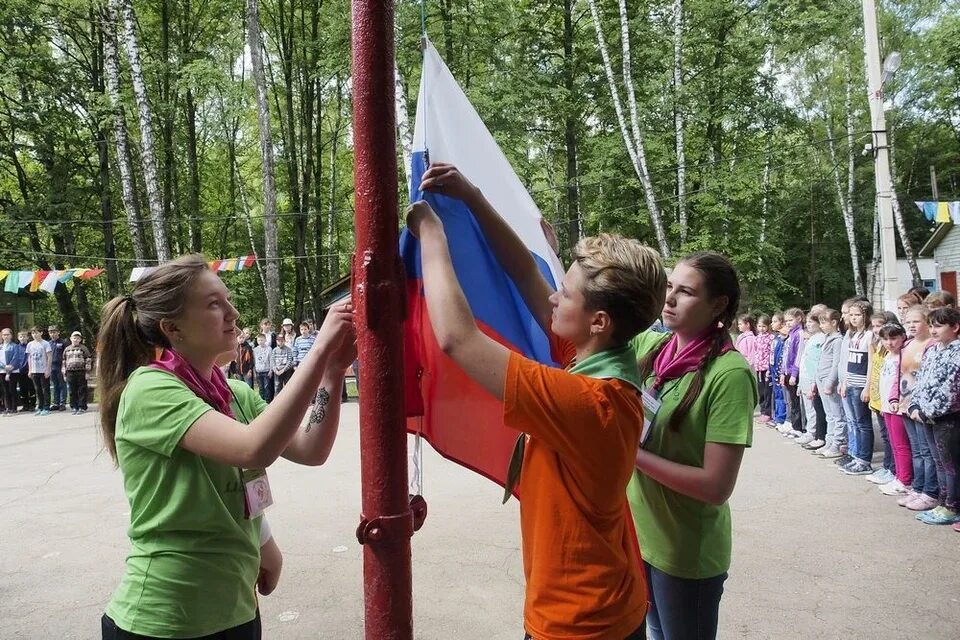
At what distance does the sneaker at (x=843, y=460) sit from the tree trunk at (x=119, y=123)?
51.8 feet

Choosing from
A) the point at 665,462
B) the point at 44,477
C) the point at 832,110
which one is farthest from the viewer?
the point at 832,110

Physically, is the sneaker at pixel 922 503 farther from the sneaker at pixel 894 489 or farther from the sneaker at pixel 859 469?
the sneaker at pixel 859 469

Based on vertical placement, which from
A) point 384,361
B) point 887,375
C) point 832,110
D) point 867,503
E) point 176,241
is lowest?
point 867,503

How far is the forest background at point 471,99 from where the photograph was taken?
18.8 metres

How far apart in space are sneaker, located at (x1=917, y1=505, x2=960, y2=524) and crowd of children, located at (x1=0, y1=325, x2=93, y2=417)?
46.8 ft

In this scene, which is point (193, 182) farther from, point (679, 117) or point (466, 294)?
point (466, 294)

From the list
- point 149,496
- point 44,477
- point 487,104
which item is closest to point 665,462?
point 149,496

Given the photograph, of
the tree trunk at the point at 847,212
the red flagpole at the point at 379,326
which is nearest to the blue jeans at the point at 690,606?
the red flagpole at the point at 379,326

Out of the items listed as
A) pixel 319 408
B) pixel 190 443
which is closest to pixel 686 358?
pixel 319 408

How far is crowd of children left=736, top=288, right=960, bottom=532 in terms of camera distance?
17.9 ft

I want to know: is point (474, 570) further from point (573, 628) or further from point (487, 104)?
point (487, 104)

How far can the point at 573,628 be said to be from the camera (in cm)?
153

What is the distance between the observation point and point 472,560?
471cm

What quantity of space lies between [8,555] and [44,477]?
10.0 ft
